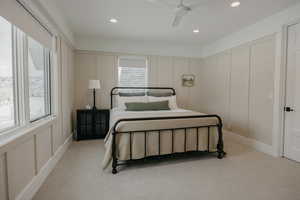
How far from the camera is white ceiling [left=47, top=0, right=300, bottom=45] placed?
2625mm

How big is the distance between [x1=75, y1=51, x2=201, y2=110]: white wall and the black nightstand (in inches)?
19.5

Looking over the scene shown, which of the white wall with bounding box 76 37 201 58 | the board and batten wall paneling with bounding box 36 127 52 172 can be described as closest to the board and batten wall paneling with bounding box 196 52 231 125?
the white wall with bounding box 76 37 201 58

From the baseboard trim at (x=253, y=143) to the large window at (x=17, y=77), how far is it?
4006 mm

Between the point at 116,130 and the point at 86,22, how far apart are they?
94.1 inches

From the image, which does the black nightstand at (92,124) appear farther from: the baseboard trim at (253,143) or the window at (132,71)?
the baseboard trim at (253,143)

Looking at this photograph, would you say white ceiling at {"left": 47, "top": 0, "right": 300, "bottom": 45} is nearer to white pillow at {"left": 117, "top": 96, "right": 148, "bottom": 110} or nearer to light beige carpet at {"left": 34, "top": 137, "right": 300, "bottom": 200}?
white pillow at {"left": 117, "top": 96, "right": 148, "bottom": 110}

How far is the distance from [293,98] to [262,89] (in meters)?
0.56

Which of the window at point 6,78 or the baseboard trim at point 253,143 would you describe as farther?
the baseboard trim at point 253,143

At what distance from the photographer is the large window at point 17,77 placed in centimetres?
161

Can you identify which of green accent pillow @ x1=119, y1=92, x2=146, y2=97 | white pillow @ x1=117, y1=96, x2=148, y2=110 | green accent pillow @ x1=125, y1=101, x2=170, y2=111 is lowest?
green accent pillow @ x1=125, y1=101, x2=170, y2=111

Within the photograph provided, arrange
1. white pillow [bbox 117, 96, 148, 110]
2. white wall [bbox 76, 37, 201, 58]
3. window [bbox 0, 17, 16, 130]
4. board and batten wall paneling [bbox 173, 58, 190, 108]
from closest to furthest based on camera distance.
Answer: window [bbox 0, 17, 16, 130] → white pillow [bbox 117, 96, 148, 110] → white wall [bbox 76, 37, 201, 58] → board and batten wall paneling [bbox 173, 58, 190, 108]

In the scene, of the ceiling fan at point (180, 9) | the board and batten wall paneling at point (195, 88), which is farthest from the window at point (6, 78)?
the board and batten wall paneling at point (195, 88)

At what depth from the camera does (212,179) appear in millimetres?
2240

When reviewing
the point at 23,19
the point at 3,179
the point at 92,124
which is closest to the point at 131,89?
the point at 92,124
